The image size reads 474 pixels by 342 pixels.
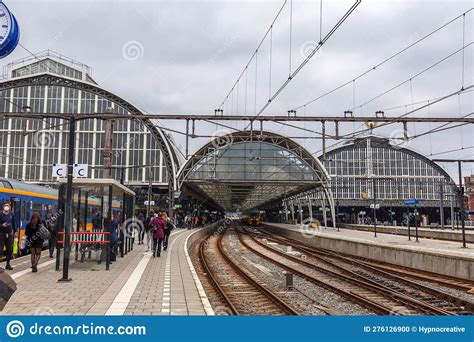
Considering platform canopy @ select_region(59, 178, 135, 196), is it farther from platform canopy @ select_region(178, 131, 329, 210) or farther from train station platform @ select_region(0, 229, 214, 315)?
platform canopy @ select_region(178, 131, 329, 210)

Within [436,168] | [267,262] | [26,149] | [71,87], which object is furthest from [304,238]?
[436,168]

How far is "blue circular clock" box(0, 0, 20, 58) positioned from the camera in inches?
275

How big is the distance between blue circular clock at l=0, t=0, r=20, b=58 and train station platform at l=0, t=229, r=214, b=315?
13.7 feet

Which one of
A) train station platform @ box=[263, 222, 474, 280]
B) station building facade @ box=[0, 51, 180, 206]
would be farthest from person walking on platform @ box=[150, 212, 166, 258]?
station building facade @ box=[0, 51, 180, 206]

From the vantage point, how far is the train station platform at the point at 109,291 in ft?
25.1

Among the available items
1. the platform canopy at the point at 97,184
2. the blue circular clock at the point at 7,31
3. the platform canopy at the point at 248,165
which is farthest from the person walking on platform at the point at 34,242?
the platform canopy at the point at 248,165

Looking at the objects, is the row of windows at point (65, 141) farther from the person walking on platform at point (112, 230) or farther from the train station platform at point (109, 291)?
the train station platform at point (109, 291)

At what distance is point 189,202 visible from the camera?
199 ft

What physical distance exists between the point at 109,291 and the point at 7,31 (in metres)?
5.32

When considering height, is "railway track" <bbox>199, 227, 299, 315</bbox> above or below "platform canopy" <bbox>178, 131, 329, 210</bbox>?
below

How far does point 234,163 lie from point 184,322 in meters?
39.0

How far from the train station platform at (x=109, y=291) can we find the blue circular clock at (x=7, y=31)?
13.7ft

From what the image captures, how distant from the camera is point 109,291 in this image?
371 inches

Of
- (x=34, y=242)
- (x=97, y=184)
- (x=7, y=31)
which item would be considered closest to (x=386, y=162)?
(x=97, y=184)
